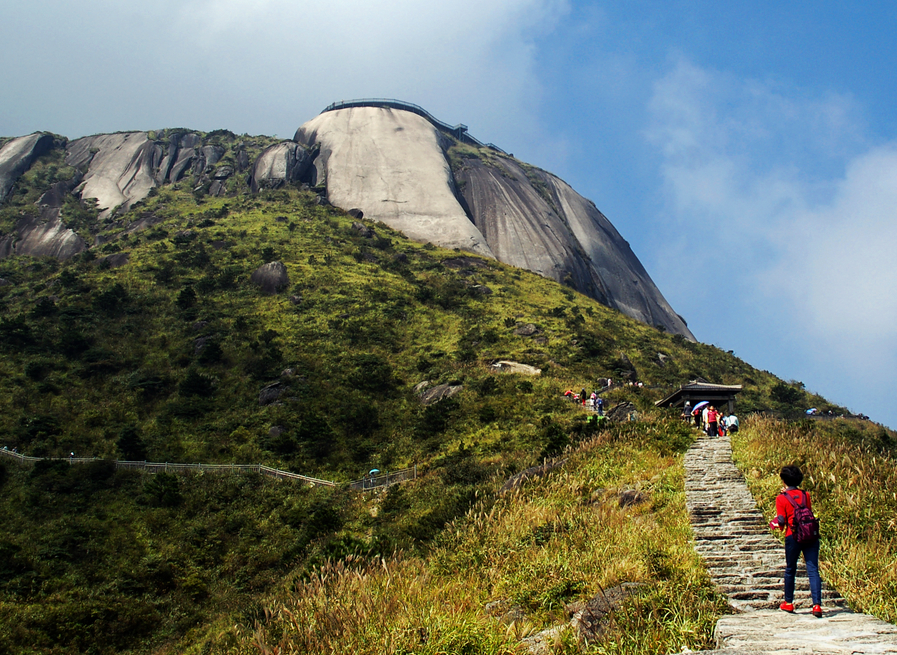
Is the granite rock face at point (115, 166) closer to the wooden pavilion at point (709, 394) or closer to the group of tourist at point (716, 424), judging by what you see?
the wooden pavilion at point (709, 394)

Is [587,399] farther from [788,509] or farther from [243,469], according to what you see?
[788,509]

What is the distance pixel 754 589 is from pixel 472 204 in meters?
83.6

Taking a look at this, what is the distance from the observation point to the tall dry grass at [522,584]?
23.5ft

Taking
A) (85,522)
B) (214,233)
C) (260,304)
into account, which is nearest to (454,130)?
(214,233)

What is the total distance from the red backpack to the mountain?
234ft

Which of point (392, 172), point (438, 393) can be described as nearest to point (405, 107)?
point (392, 172)

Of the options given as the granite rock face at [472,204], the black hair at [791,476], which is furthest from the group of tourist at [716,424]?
the granite rock face at [472,204]

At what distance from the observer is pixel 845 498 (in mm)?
10594

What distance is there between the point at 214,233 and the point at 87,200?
1289 inches

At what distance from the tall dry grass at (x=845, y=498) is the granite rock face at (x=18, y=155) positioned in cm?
9871

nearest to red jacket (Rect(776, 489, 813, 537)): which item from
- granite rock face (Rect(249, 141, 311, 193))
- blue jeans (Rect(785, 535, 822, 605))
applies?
blue jeans (Rect(785, 535, 822, 605))

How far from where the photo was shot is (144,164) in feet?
320

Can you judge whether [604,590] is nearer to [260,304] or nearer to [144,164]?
[260,304]

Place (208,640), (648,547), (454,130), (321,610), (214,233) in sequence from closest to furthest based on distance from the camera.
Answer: (321,610) < (648,547) < (208,640) < (214,233) < (454,130)
